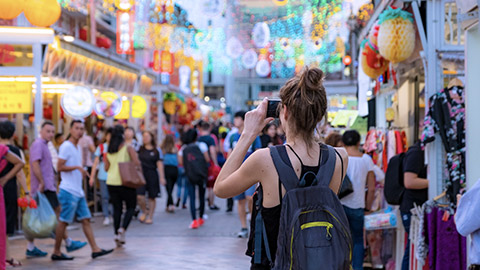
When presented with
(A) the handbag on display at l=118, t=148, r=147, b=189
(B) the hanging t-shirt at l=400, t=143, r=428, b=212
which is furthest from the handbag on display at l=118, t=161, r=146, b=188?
(B) the hanging t-shirt at l=400, t=143, r=428, b=212

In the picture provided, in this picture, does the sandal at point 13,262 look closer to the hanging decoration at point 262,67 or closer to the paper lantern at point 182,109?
the hanging decoration at point 262,67

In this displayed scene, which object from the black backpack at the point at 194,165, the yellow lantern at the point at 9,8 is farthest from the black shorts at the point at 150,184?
the yellow lantern at the point at 9,8

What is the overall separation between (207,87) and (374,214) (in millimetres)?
85216

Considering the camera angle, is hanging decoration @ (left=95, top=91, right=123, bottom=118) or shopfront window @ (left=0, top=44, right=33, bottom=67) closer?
shopfront window @ (left=0, top=44, right=33, bottom=67)

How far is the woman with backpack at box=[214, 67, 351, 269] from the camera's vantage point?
3.54 m

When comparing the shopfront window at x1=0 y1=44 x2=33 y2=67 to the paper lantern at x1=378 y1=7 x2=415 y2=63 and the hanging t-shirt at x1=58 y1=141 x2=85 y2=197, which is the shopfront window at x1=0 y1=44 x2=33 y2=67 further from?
the paper lantern at x1=378 y1=7 x2=415 y2=63

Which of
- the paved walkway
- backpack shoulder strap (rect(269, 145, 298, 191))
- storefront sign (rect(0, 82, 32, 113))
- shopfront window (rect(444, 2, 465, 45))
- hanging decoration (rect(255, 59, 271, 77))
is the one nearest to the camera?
backpack shoulder strap (rect(269, 145, 298, 191))

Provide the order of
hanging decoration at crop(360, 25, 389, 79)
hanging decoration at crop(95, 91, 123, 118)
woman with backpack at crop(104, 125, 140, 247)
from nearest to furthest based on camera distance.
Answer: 1. hanging decoration at crop(360, 25, 389, 79)
2. woman with backpack at crop(104, 125, 140, 247)
3. hanging decoration at crop(95, 91, 123, 118)

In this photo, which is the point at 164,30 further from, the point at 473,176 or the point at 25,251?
the point at 473,176

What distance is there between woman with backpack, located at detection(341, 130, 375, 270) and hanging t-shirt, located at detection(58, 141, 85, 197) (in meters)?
3.77

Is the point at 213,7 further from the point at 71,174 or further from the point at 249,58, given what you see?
the point at 249,58

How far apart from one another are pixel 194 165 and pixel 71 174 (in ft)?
13.9

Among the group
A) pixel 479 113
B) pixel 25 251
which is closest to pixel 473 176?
pixel 479 113

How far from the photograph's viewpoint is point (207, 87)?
9388cm
